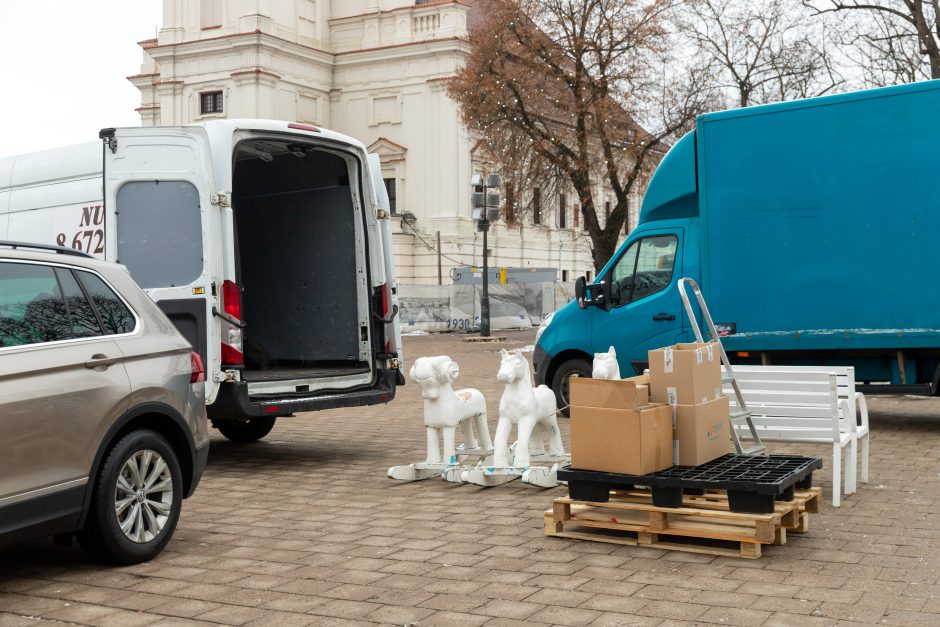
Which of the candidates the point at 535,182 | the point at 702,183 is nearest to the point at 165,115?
the point at 535,182

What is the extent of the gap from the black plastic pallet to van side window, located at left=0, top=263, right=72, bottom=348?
296cm

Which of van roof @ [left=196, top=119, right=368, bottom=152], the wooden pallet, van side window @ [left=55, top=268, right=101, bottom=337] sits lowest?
the wooden pallet

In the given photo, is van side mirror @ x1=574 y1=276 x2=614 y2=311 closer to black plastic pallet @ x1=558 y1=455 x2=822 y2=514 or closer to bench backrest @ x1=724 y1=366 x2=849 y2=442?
bench backrest @ x1=724 y1=366 x2=849 y2=442

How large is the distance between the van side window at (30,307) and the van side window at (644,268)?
835cm

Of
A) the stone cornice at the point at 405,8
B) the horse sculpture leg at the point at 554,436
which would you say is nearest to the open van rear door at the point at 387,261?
the horse sculpture leg at the point at 554,436

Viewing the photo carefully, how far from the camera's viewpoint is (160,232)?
962 cm

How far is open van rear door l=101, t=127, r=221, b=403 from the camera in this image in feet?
30.9

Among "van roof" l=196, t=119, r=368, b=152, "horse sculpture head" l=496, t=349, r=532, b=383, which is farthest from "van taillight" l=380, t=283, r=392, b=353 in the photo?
"horse sculpture head" l=496, t=349, r=532, b=383

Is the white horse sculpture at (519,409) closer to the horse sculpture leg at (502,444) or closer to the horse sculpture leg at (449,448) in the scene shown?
the horse sculpture leg at (502,444)

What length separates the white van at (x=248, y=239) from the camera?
9.51 m

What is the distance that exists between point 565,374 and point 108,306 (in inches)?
327

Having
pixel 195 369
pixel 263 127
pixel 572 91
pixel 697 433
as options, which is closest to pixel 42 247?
pixel 195 369

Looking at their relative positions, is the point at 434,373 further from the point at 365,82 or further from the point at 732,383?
the point at 365,82

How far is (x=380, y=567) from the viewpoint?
20.4 ft
